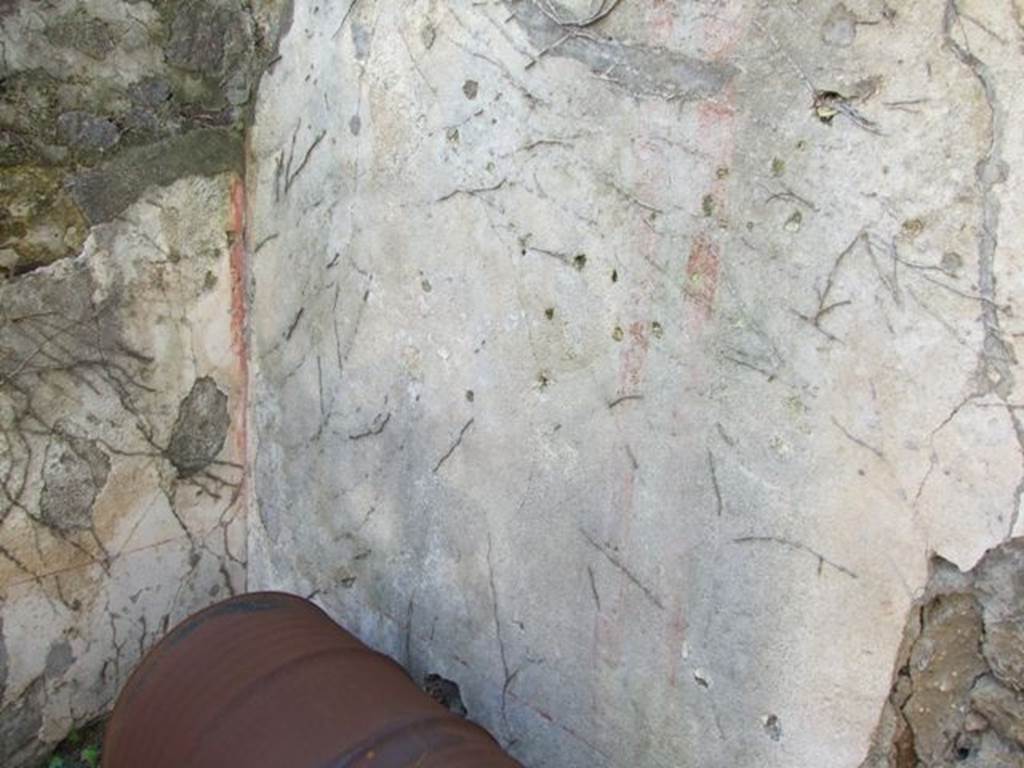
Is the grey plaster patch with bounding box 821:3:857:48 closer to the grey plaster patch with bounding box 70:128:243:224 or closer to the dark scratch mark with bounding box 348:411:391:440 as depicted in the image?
the dark scratch mark with bounding box 348:411:391:440

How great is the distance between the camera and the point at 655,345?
5.48 ft

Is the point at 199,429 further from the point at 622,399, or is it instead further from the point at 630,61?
the point at 630,61

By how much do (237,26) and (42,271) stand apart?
744 millimetres

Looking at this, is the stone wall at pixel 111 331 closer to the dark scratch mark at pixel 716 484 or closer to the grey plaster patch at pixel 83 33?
the grey plaster patch at pixel 83 33

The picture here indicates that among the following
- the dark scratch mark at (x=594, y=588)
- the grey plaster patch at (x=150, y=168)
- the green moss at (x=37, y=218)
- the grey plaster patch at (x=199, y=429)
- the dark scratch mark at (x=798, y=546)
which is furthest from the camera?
the grey plaster patch at (x=199, y=429)

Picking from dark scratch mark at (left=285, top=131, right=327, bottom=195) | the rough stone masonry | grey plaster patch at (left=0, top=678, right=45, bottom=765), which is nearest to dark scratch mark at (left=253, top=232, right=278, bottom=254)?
the rough stone masonry

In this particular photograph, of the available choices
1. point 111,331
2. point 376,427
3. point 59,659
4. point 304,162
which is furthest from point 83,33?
point 59,659

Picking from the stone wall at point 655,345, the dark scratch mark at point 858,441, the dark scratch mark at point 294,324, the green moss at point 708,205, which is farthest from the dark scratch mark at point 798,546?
the dark scratch mark at point 294,324

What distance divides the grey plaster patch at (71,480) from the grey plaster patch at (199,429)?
19 centimetres

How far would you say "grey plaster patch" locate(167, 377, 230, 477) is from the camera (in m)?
2.57

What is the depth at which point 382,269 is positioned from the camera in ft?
7.17

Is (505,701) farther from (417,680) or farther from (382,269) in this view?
(382,269)

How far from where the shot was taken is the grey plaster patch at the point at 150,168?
2336 millimetres

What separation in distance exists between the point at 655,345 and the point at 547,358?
Answer: 0.83ft
